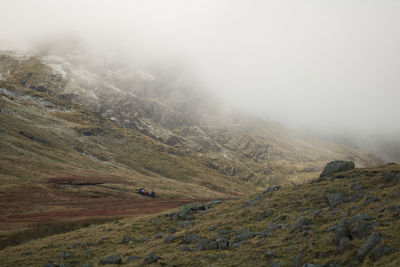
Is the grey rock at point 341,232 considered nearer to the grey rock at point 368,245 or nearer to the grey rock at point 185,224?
the grey rock at point 368,245

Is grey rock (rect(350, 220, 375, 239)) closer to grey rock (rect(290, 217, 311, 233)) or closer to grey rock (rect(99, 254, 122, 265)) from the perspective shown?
grey rock (rect(290, 217, 311, 233))

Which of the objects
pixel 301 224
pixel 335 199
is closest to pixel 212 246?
pixel 301 224

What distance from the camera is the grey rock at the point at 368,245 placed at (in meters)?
14.7

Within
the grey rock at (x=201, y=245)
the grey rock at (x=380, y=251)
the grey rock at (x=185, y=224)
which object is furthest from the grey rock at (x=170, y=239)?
the grey rock at (x=380, y=251)

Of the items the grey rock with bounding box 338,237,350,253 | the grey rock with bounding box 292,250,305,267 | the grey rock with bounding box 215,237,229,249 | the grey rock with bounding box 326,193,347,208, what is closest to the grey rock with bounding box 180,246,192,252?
the grey rock with bounding box 215,237,229,249

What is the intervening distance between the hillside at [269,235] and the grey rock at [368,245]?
0.05 metres

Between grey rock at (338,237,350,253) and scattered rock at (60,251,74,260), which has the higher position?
grey rock at (338,237,350,253)

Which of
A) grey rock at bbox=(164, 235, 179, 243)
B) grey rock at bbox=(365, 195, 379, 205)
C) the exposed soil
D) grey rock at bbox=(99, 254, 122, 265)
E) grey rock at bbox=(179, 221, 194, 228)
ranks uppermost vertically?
grey rock at bbox=(365, 195, 379, 205)

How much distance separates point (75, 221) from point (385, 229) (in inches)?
1624

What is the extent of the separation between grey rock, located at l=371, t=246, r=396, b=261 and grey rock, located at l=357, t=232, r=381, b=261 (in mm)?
417

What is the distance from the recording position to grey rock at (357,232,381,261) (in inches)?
578

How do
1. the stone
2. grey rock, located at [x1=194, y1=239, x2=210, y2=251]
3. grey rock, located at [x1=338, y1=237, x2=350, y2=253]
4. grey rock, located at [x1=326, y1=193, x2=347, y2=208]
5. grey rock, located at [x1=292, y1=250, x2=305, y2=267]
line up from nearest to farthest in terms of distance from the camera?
grey rock, located at [x1=338, y1=237, x2=350, y2=253], grey rock, located at [x1=292, y1=250, x2=305, y2=267], grey rock, located at [x1=194, y1=239, x2=210, y2=251], the stone, grey rock, located at [x1=326, y1=193, x2=347, y2=208]

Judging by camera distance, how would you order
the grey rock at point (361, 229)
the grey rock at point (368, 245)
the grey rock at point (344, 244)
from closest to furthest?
the grey rock at point (368, 245) < the grey rock at point (344, 244) < the grey rock at point (361, 229)

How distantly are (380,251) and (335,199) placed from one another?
47.6 feet
